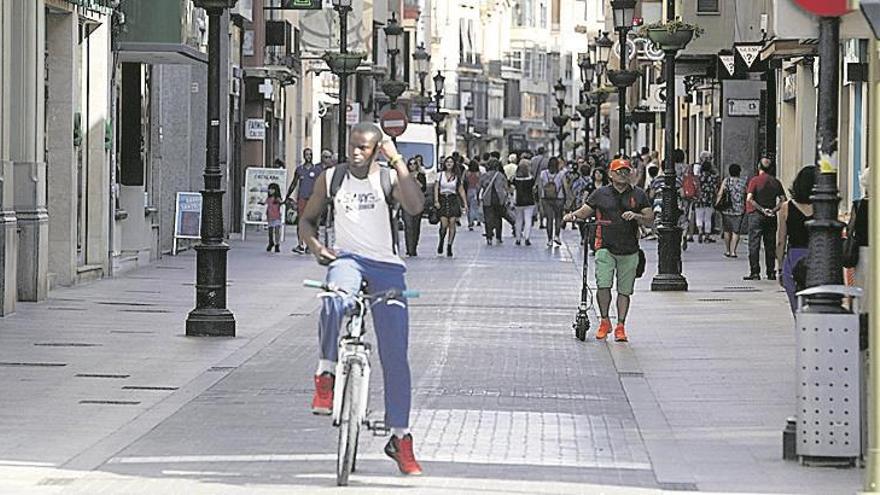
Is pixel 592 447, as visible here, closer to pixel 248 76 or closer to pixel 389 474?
pixel 389 474

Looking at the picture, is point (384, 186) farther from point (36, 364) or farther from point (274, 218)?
point (274, 218)

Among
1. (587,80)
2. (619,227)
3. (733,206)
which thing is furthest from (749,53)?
(587,80)

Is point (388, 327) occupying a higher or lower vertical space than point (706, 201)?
lower

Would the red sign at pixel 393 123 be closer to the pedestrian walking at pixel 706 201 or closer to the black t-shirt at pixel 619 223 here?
the pedestrian walking at pixel 706 201

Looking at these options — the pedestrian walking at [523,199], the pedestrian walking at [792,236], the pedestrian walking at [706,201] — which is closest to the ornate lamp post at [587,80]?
the pedestrian walking at [523,199]

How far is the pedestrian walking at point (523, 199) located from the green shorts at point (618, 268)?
2112 cm

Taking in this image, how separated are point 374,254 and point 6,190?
38.8ft

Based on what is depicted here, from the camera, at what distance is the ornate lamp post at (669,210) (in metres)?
26.8

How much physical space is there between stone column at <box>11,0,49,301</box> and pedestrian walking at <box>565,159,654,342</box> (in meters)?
6.63

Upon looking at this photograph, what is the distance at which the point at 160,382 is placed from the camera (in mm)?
15602

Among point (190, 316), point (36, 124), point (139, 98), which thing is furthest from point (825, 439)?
point (139, 98)

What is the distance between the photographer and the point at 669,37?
27.2 m

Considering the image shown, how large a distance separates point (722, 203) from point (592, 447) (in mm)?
23413

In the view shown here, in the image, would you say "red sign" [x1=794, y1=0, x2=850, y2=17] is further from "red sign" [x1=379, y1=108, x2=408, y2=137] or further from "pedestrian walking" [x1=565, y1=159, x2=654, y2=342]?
"red sign" [x1=379, y1=108, x2=408, y2=137]
